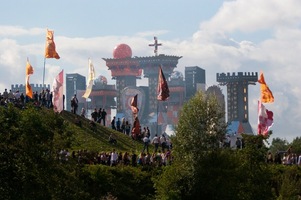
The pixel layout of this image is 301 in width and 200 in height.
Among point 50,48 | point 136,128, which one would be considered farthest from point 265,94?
point 50,48

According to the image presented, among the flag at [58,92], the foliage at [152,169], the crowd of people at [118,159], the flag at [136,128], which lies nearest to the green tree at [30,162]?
the foliage at [152,169]

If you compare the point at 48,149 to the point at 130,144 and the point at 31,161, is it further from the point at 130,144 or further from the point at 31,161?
the point at 130,144

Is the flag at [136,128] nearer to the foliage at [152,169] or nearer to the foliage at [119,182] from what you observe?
the foliage at [152,169]

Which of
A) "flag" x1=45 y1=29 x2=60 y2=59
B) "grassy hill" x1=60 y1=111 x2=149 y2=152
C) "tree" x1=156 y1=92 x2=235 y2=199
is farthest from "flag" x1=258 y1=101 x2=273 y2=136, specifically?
"flag" x1=45 y1=29 x2=60 y2=59

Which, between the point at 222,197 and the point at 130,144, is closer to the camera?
the point at 222,197

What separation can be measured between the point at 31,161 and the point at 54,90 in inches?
861

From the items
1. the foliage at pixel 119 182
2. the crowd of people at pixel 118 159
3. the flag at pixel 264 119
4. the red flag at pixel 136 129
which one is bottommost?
the foliage at pixel 119 182

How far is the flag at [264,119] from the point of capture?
270 feet

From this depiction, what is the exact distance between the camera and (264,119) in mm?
82375

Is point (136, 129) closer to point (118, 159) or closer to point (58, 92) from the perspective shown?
point (58, 92)

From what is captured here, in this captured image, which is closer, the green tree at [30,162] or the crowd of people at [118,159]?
the green tree at [30,162]

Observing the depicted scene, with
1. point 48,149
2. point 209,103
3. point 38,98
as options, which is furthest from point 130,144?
point 48,149

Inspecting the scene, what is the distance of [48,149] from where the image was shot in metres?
57.7

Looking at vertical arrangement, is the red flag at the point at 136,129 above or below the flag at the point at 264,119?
below
